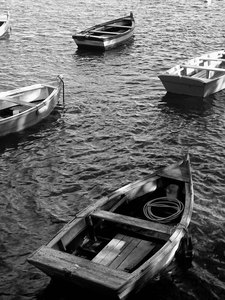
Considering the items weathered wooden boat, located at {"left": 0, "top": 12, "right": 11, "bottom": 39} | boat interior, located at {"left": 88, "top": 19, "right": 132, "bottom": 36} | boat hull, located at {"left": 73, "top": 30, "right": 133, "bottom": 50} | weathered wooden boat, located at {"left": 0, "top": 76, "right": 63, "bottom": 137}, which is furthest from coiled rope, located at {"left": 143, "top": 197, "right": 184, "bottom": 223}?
weathered wooden boat, located at {"left": 0, "top": 12, "right": 11, "bottom": 39}

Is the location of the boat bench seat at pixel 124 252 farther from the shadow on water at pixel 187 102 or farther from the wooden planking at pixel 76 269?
the shadow on water at pixel 187 102

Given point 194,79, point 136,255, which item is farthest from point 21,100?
point 136,255

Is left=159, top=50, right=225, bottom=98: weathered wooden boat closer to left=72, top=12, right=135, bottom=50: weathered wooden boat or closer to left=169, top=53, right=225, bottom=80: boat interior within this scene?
left=169, top=53, right=225, bottom=80: boat interior

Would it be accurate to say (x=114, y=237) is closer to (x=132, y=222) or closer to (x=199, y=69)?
(x=132, y=222)

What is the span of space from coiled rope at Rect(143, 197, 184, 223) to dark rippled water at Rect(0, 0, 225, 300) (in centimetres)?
118

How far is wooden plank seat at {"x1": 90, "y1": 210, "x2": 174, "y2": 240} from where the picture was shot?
13141mm

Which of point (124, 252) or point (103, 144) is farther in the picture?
point (103, 144)

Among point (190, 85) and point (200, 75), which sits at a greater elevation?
point (190, 85)

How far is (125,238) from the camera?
539 inches

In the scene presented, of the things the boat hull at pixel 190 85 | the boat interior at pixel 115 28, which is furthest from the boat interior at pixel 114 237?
the boat interior at pixel 115 28

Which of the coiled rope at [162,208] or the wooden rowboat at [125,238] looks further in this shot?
the coiled rope at [162,208]

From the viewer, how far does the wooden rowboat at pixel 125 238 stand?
11391 mm

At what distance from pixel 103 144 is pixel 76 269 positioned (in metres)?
10.3

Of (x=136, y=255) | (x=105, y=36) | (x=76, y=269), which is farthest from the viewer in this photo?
(x=105, y=36)
